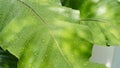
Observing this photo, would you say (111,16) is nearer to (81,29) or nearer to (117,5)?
(117,5)

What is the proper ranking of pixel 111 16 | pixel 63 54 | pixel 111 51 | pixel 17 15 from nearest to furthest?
pixel 63 54 → pixel 17 15 → pixel 111 16 → pixel 111 51

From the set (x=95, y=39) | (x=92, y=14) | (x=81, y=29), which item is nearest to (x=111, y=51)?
(x=92, y=14)

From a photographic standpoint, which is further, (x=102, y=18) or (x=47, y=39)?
(x=102, y=18)

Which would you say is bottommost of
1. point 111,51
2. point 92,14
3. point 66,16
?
point 111,51

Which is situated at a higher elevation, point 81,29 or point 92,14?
point 81,29

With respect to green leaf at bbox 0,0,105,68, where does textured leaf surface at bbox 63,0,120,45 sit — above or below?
below

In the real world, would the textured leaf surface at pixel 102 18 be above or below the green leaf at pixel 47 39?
below

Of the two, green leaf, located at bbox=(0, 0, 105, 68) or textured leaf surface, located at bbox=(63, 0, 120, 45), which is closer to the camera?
green leaf, located at bbox=(0, 0, 105, 68)

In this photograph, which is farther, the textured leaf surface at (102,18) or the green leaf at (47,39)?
the textured leaf surface at (102,18)
